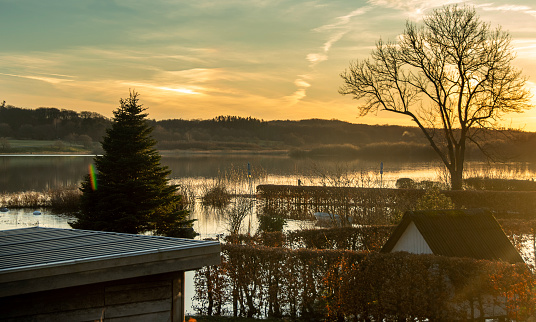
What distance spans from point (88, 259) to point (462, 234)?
7137 millimetres

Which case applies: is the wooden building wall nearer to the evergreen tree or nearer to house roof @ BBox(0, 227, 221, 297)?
house roof @ BBox(0, 227, 221, 297)

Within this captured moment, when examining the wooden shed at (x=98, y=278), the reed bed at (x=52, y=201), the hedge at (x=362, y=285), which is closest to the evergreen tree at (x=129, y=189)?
the hedge at (x=362, y=285)

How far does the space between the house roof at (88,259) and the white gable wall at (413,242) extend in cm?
524

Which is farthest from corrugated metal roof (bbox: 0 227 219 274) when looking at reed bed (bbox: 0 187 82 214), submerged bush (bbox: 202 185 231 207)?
submerged bush (bbox: 202 185 231 207)

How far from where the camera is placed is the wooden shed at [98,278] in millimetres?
4328

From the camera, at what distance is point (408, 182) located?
2912 cm

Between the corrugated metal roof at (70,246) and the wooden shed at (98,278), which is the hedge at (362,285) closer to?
the corrugated metal roof at (70,246)

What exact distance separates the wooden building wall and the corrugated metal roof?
0.32m

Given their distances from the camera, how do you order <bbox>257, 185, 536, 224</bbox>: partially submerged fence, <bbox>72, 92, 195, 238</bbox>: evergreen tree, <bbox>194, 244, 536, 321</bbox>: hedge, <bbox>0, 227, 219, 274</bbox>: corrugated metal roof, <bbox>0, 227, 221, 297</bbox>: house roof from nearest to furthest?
<bbox>0, 227, 221, 297</bbox>: house roof → <bbox>0, 227, 219, 274</bbox>: corrugated metal roof → <bbox>194, 244, 536, 321</bbox>: hedge → <bbox>72, 92, 195, 238</bbox>: evergreen tree → <bbox>257, 185, 536, 224</bbox>: partially submerged fence

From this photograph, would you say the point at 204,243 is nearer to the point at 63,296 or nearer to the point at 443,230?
the point at 63,296

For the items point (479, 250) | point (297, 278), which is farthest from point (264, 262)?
point (479, 250)

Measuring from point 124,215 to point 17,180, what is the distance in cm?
2729

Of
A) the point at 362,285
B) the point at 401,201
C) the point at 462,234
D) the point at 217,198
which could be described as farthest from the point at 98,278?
the point at 217,198

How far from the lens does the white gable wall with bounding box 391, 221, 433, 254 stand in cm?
909
